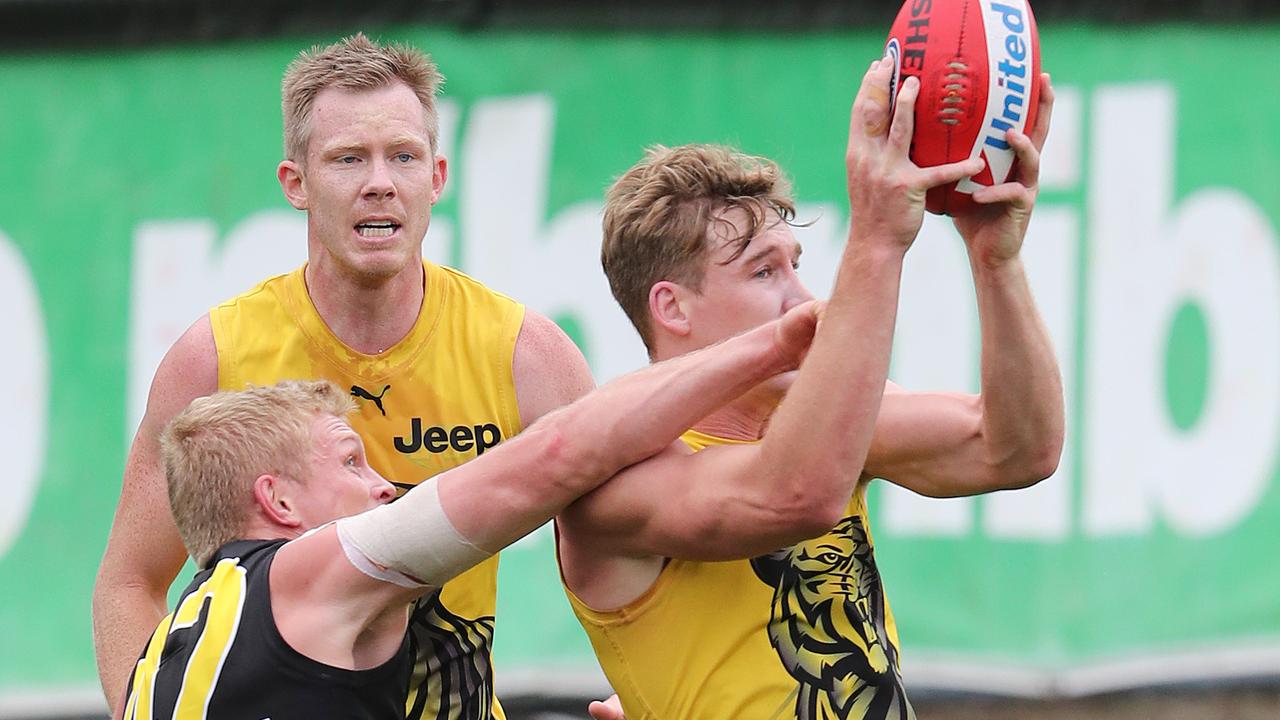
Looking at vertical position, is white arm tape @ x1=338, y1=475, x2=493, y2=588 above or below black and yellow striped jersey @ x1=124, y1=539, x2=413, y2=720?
above

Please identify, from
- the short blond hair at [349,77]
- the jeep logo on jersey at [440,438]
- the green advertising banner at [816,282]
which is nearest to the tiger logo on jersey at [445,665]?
the jeep logo on jersey at [440,438]

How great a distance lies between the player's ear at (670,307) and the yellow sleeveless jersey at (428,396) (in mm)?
664

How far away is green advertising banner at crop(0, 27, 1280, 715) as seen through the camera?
6855 mm

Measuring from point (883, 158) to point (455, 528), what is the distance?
1.06 meters

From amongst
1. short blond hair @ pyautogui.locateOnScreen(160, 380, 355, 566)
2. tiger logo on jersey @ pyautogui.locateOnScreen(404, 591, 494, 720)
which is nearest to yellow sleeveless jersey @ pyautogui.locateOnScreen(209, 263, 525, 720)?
tiger logo on jersey @ pyautogui.locateOnScreen(404, 591, 494, 720)

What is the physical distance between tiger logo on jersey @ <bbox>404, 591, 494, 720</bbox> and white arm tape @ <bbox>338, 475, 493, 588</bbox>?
0.93m

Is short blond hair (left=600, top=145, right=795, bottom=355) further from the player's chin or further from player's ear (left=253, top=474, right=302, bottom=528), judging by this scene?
player's ear (left=253, top=474, right=302, bottom=528)

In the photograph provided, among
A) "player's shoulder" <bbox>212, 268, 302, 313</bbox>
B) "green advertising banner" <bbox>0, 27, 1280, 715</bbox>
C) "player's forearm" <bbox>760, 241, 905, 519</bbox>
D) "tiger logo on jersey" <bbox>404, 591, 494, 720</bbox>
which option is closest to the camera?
"player's forearm" <bbox>760, 241, 905, 519</bbox>

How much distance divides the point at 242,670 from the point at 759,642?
40.2 inches

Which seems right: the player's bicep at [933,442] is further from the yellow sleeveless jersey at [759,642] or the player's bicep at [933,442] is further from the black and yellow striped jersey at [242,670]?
the black and yellow striped jersey at [242,670]

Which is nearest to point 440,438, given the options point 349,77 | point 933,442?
point 349,77

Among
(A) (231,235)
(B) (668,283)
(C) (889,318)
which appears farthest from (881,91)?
(A) (231,235)

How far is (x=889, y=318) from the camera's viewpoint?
3.04 meters

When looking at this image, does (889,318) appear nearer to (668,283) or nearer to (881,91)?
(881,91)
